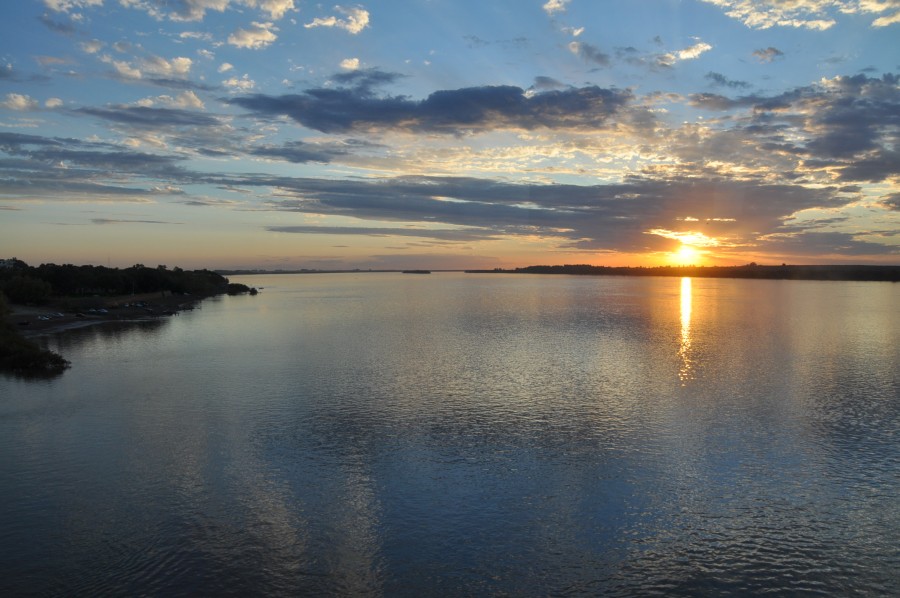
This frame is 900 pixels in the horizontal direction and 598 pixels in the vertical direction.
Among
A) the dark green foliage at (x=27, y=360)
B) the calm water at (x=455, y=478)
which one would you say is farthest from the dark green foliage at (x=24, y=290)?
the calm water at (x=455, y=478)

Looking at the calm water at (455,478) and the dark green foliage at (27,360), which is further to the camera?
the dark green foliage at (27,360)

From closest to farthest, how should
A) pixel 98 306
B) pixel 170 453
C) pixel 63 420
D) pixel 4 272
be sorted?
pixel 170 453 → pixel 63 420 → pixel 98 306 → pixel 4 272

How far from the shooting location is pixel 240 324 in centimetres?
6838

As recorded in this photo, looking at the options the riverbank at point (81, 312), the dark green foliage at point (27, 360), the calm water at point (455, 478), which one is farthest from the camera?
the riverbank at point (81, 312)

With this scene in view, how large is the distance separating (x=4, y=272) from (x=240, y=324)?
51969 millimetres

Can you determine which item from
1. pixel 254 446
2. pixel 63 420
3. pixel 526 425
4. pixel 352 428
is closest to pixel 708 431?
pixel 526 425

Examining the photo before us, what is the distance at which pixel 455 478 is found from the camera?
19.5 metres

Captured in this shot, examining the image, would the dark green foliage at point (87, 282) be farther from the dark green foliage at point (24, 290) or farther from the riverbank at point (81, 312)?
the riverbank at point (81, 312)

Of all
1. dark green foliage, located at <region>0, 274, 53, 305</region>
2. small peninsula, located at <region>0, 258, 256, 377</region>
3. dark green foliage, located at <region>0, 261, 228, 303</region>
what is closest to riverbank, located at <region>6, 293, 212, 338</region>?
small peninsula, located at <region>0, 258, 256, 377</region>

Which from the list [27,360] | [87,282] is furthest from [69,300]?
[27,360]

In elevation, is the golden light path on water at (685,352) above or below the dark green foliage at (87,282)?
below

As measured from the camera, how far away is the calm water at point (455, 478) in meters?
14.1

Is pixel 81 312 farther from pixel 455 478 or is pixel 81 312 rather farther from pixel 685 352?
pixel 455 478

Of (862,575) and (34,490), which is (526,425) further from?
(34,490)
